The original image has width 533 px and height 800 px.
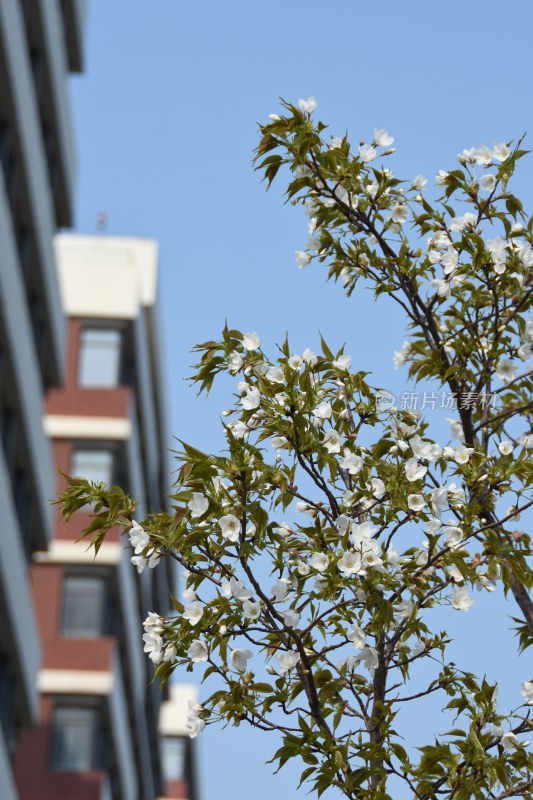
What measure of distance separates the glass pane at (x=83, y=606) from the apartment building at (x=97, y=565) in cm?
3

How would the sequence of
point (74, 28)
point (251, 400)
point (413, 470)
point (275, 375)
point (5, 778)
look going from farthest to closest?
point (74, 28), point (5, 778), point (275, 375), point (251, 400), point (413, 470)

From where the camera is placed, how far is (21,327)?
29.8 meters

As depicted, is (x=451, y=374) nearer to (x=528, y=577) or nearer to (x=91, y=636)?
(x=528, y=577)

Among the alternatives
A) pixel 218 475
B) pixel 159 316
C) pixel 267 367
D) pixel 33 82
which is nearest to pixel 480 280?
pixel 267 367

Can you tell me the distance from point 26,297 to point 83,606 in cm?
1237

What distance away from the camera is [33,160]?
31.1m

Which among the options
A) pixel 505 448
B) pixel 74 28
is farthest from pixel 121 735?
pixel 505 448

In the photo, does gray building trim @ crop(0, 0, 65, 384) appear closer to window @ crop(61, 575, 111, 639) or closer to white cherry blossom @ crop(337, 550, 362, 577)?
window @ crop(61, 575, 111, 639)

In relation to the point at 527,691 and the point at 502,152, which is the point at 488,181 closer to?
the point at 502,152

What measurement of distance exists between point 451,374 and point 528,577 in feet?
4.59

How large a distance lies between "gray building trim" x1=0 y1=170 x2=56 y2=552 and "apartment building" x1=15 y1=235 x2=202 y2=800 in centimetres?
224

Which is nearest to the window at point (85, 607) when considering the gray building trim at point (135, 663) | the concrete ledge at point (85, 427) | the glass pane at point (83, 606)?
the glass pane at point (83, 606)

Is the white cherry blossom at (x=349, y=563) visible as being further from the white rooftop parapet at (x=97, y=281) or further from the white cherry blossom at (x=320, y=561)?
the white rooftop parapet at (x=97, y=281)

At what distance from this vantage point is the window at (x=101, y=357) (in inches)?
1748
